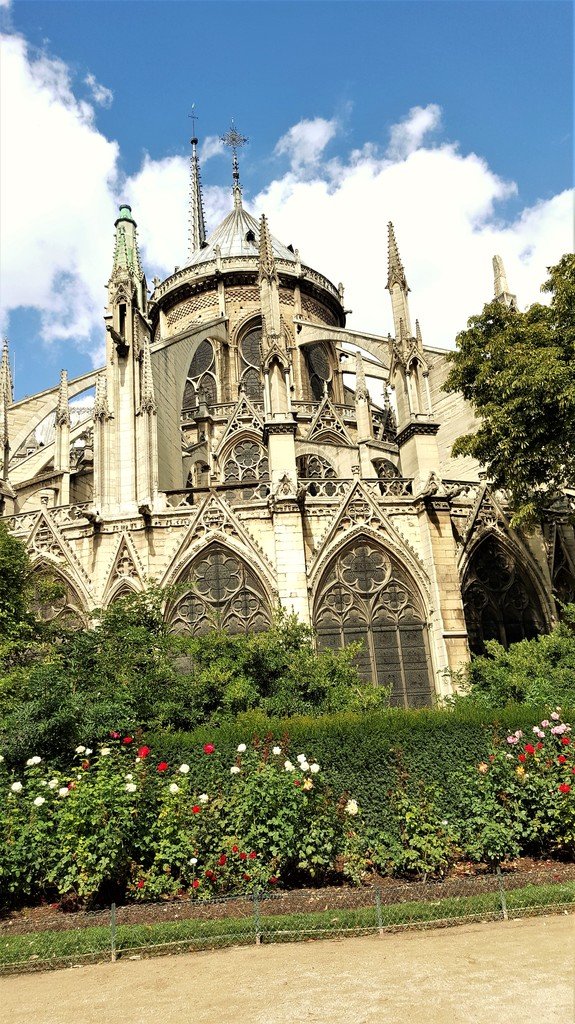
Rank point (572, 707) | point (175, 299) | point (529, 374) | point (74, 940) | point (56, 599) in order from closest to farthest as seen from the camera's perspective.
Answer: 1. point (74, 940)
2. point (572, 707)
3. point (529, 374)
4. point (56, 599)
5. point (175, 299)

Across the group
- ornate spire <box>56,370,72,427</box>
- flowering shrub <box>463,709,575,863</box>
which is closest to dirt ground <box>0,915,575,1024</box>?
flowering shrub <box>463,709,575,863</box>

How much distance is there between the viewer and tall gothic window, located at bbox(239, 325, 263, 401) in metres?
35.7

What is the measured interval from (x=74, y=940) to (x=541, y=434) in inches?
551

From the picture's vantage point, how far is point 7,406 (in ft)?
98.1

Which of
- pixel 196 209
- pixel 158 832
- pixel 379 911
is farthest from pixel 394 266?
pixel 196 209

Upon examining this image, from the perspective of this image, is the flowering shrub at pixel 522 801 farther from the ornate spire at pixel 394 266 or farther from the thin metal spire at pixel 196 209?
the thin metal spire at pixel 196 209

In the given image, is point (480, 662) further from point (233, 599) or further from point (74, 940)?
point (74, 940)

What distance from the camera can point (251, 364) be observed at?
120ft

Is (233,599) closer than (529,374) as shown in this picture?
No

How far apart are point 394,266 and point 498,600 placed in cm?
1073

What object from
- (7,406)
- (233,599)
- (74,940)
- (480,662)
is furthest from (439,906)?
(7,406)

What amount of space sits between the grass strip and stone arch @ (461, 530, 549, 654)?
35.7 feet

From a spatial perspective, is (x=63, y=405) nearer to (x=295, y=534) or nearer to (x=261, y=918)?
(x=295, y=534)

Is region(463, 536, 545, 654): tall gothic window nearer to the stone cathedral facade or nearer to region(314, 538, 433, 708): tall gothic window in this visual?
the stone cathedral facade
